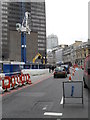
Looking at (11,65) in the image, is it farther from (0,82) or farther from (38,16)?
(38,16)

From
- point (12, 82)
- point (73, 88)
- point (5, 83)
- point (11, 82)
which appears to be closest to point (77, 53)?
point (12, 82)

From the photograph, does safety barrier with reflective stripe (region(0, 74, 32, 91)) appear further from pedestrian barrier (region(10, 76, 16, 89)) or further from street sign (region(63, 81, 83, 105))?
street sign (region(63, 81, 83, 105))

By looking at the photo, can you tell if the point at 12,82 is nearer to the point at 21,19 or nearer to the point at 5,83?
the point at 5,83

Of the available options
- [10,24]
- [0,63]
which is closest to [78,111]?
[0,63]

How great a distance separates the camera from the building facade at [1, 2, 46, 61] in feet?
384

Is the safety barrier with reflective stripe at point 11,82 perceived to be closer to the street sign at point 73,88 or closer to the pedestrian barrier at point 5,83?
the pedestrian barrier at point 5,83

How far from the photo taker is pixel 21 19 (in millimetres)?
125500

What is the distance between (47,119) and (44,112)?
0.91 metres

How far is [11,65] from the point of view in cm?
2147

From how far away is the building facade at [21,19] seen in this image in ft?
384

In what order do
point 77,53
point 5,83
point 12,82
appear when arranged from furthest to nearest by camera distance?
1. point 77,53
2. point 12,82
3. point 5,83

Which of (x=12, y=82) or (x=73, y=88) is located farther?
(x=12, y=82)

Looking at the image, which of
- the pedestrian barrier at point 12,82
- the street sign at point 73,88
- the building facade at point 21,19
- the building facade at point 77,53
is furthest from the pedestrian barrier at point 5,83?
the building facade at point 77,53

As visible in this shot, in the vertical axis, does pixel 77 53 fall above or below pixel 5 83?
above
